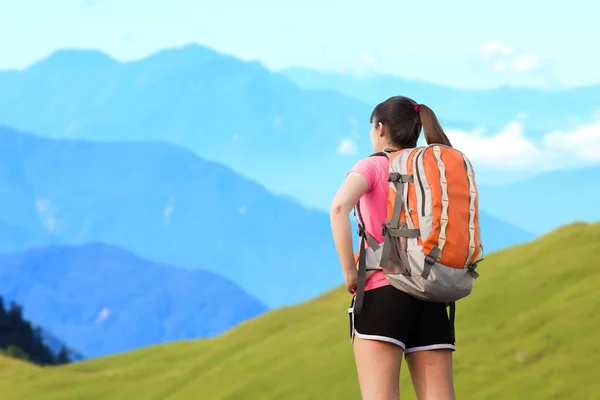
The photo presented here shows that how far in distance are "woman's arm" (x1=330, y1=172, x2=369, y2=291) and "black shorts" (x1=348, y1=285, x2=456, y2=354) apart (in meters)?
0.29

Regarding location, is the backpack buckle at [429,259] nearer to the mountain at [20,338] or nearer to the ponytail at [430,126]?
the ponytail at [430,126]

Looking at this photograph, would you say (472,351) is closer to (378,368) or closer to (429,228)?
(378,368)

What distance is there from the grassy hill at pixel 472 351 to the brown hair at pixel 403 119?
39.0 ft

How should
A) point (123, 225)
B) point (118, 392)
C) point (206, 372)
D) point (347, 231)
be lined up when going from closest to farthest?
point (347, 231) < point (206, 372) < point (118, 392) < point (123, 225)

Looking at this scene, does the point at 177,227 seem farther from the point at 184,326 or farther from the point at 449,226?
the point at 449,226

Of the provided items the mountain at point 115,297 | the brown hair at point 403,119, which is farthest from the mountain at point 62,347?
the brown hair at point 403,119

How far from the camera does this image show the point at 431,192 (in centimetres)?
584

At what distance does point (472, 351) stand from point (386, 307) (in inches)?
579

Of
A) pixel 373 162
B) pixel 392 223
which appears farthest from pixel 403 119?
pixel 392 223

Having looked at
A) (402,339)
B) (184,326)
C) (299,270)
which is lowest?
(402,339)

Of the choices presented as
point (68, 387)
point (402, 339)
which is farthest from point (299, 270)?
point (402, 339)

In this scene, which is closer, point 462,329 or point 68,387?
point 462,329

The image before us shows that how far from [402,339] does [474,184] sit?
109 centimetres

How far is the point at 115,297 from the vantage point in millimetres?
149750
